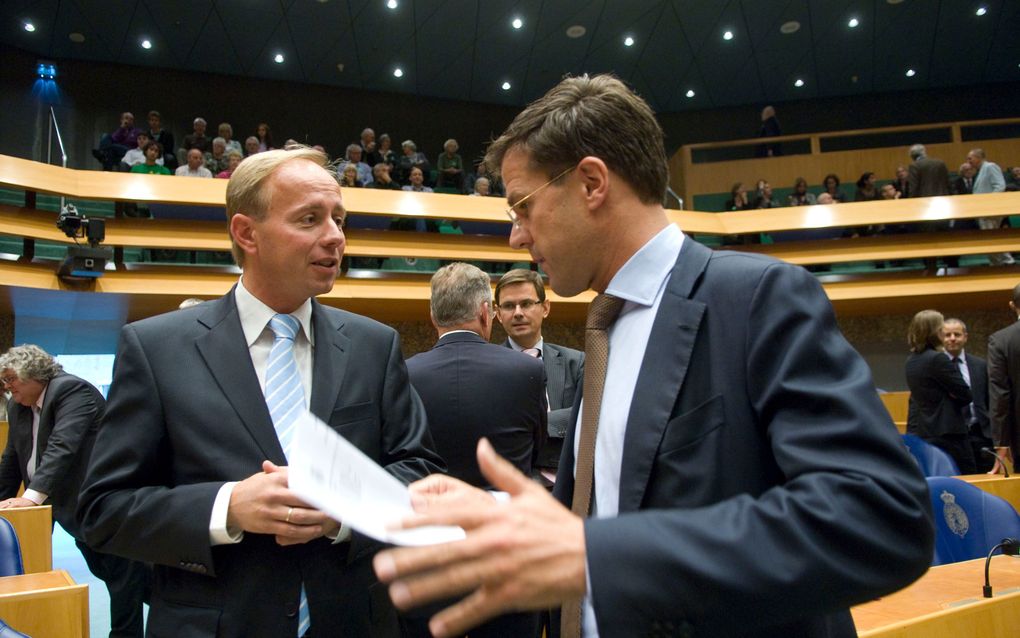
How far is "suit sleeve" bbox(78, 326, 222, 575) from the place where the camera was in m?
1.40

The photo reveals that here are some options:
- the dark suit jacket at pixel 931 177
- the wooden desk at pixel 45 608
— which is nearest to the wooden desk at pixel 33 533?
the wooden desk at pixel 45 608

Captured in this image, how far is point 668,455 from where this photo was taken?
0.93 metres

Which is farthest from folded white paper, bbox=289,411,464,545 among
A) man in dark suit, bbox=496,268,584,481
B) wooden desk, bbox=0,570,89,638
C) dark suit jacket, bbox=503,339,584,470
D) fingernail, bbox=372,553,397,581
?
dark suit jacket, bbox=503,339,584,470

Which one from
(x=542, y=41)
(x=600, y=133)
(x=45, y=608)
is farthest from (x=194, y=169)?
(x=600, y=133)

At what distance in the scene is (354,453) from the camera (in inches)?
38.6

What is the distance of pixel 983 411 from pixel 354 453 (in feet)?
19.2

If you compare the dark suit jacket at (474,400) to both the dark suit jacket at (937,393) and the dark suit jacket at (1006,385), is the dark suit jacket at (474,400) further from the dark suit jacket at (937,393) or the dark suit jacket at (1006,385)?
the dark suit jacket at (937,393)

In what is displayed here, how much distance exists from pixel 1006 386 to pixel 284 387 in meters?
4.74

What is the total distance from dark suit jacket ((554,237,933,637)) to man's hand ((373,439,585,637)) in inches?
1.3

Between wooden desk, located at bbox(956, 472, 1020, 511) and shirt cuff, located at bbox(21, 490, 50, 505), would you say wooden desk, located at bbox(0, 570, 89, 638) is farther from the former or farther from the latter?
wooden desk, located at bbox(956, 472, 1020, 511)

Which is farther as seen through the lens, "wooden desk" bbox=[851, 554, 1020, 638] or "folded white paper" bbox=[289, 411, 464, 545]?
"wooden desk" bbox=[851, 554, 1020, 638]

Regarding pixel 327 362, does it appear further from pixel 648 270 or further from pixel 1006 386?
pixel 1006 386

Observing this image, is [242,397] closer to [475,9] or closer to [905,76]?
[475,9]

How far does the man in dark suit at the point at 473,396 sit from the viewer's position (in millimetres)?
2623
